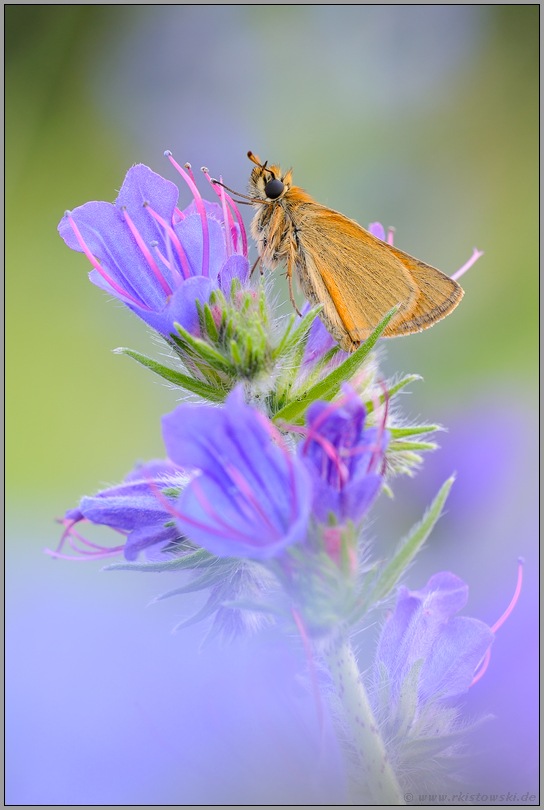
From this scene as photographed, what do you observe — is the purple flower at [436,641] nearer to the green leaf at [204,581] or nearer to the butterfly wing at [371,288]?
the green leaf at [204,581]

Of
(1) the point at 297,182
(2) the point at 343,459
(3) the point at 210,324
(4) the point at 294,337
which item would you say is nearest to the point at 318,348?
(4) the point at 294,337

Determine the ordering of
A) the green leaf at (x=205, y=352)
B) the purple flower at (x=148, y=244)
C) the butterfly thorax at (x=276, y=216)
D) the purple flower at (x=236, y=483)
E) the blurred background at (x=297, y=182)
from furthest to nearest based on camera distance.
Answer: the blurred background at (x=297, y=182), the butterfly thorax at (x=276, y=216), the purple flower at (x=148, y=244), the green leaf at (x=205, y=352), the purple flower at (x=236, y=483)

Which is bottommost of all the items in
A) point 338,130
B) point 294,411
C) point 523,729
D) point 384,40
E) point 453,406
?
point 523,729

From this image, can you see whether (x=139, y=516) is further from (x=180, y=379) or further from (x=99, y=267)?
(x=99, y=267)

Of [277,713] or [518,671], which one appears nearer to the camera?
[277,713]

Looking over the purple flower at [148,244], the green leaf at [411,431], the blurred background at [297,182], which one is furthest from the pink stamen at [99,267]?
the blurred background at [297,182]

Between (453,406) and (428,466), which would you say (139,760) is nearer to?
(428,466)

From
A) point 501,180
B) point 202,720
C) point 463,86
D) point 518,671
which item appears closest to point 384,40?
point 463,86
